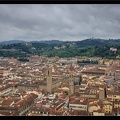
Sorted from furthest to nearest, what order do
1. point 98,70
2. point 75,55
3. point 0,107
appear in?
point 75,55 → point 98,70 → point 0,107

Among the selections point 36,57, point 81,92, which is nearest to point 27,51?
point 36,57

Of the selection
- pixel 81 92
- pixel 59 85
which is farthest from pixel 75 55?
pixel 81 92

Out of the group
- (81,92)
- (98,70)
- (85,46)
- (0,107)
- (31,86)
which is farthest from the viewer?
(85,46)

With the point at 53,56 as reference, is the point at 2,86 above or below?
below

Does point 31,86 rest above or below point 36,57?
below

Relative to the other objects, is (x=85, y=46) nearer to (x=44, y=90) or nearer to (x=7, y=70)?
(x=7, y=70)

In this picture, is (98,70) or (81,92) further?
(98,70)

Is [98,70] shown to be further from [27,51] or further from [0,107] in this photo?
[0,107]
